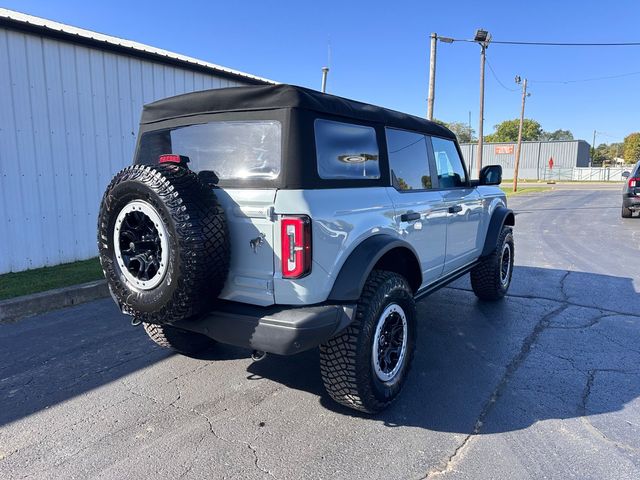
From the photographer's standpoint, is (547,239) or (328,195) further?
(547,239)

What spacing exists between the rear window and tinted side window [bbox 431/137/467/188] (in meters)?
2.05

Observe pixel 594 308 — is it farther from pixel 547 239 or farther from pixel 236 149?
pixel 547 239

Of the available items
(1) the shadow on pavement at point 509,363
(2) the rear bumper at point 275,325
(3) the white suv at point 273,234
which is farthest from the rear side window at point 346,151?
(1) the shadow on pavement at point 509,363

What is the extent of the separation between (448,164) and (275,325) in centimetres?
281

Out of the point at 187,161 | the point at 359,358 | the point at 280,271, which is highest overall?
the point at 187,161

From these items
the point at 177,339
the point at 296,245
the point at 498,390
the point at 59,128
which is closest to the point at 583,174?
the point at 59,128

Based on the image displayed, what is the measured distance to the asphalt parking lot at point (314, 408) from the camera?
99.7 inches

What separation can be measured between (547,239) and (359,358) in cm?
928

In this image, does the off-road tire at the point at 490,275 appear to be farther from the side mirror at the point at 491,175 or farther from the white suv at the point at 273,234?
the white suv at the point at 273,234

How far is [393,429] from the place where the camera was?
2.90m

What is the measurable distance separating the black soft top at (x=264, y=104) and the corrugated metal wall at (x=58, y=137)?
4.17m

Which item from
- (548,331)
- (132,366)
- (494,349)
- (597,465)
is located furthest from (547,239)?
(132,366)

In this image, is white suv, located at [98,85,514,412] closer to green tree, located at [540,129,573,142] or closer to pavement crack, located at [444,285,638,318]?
pavement crack, located at [444,285,638,318]

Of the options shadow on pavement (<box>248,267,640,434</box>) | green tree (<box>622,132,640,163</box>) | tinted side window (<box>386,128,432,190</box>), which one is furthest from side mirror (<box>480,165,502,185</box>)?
green tree (<box>622,132,640,163</box>)
